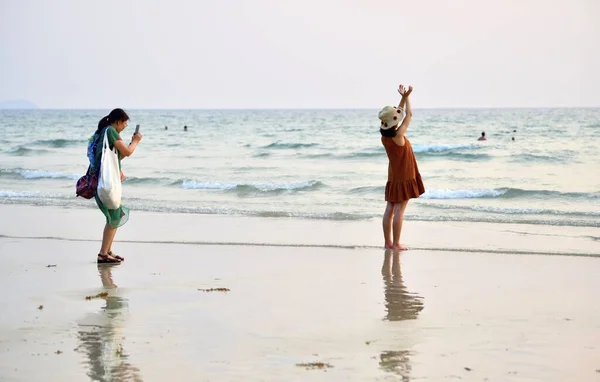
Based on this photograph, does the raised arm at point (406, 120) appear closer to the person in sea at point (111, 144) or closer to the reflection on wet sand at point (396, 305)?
the reflection on wet sand at point (396, 305)

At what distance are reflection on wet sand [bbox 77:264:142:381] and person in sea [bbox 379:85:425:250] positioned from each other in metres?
3.41

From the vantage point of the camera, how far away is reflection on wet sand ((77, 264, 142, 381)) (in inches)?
182

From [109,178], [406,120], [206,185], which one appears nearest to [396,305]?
[406,120]

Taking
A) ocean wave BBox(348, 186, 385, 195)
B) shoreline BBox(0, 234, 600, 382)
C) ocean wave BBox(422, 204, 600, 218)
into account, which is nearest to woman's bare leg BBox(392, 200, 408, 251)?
shoreline BBox(0, 234, 600, 382)

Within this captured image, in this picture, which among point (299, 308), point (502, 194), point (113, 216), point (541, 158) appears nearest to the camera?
point (299, 308)

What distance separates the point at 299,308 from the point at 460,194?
1040 cm

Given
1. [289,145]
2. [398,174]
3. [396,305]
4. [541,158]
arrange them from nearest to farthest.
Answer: [396,305]
[398,174]
[541,158]
[289,145]

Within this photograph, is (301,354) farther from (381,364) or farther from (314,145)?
(314,145)

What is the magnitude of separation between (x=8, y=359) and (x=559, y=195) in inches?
509

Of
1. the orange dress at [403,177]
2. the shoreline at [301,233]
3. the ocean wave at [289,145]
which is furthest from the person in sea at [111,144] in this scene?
the ocean wave at [289,145]

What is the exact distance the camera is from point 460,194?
16125 mm

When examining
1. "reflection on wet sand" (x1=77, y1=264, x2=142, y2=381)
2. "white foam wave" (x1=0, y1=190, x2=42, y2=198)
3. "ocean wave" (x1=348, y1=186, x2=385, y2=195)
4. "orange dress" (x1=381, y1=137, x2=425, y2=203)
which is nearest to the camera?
"reflection on wet sand" (x1=77, y1=264, x2=142, y2=381)

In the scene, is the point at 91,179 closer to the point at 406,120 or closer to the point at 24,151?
the point at 406,120

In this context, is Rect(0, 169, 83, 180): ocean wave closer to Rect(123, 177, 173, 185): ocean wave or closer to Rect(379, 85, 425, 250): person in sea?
Rect(123, 177, 173, 185): ocean wave
